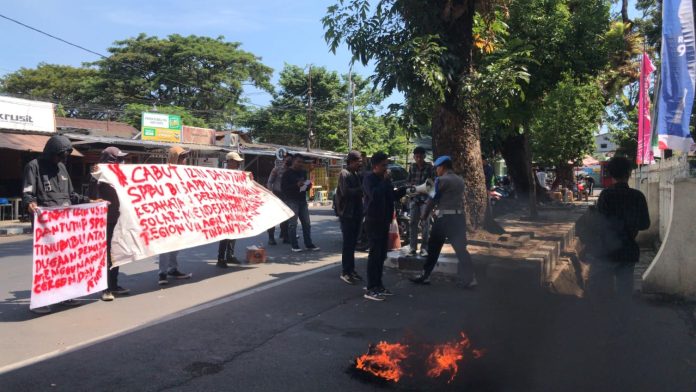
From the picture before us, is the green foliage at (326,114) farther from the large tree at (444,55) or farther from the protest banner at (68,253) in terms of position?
the protest banner at (68,253)

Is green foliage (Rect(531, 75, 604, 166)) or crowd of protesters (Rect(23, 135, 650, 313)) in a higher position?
green foliage (Rect(531, 75, 604, 166))

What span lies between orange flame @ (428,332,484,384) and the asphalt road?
6cm

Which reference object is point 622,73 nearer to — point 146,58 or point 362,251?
point 362,251

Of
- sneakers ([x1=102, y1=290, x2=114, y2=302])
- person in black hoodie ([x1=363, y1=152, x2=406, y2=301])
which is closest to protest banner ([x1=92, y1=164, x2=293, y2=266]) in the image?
sneakers ([x1=102, y1=290, x2=114, y2=302])

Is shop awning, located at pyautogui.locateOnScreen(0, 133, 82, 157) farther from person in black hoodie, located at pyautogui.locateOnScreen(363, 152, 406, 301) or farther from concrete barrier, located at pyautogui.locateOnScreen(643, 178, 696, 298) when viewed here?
concrete barrier, located at pyautogui.locateOnScreen(643, 178, 696, 298)

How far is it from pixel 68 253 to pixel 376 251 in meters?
3.39

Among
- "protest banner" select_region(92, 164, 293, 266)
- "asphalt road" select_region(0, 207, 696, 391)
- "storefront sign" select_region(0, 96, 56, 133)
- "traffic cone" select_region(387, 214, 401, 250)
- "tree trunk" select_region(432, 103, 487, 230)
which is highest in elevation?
"storefront sign" select_region(0, 96, 56, 133)

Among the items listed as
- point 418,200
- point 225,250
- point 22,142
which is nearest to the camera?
point 225,250

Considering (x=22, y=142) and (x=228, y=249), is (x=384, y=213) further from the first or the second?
(x=22, y=142)

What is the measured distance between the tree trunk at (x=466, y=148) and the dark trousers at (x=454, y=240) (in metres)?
2.23

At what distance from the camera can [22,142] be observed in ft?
55.9

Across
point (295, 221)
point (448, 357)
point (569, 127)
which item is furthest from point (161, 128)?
point (448, 357)

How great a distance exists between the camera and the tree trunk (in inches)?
344

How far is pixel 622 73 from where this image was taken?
71.5 feet
